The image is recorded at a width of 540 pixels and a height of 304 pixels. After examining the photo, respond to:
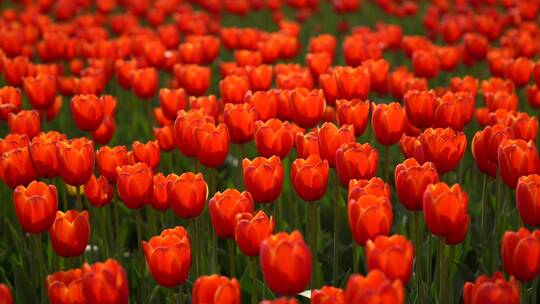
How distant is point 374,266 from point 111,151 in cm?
166

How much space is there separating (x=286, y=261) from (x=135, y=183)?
3.60 ft

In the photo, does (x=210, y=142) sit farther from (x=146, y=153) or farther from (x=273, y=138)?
(x=146, y=153)

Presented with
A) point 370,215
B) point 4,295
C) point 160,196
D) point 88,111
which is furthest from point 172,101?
point 4,295

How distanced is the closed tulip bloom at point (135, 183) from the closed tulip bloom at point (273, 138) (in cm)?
55

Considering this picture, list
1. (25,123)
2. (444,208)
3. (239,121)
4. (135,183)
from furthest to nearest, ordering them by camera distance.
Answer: (25,123), (239,121), (135,183), (444,208)

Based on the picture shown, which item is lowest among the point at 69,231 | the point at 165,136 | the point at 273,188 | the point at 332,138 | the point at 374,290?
the point at 165,136

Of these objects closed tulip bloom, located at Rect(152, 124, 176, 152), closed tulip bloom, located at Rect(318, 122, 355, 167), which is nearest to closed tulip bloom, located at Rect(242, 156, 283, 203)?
closed tulip bloom, located at Rect(318, 122, 355, 167)

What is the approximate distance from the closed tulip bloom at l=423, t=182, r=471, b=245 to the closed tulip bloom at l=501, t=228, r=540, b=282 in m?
0.17

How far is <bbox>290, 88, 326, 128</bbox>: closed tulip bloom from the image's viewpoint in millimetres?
3875

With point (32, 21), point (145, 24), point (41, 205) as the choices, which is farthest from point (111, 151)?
point (145, 24)

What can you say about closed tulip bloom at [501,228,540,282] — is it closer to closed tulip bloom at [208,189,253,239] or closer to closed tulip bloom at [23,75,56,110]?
closed tulip bloom at [208,189,253,239]

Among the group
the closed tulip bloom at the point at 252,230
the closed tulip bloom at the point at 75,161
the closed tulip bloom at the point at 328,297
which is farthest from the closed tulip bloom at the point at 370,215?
the closed tulip bloom at the point at 75,161

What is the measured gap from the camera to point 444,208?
2.59 metres

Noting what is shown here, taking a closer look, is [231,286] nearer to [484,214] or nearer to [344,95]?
[484,214]
